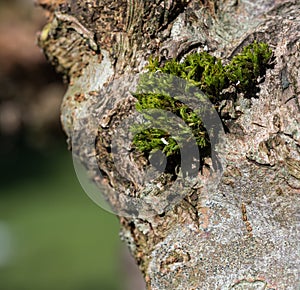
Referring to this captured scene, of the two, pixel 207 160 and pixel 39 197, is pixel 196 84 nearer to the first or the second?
pixel 207 160

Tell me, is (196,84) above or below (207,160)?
above

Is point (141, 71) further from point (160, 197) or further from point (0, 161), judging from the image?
point (0, 161)

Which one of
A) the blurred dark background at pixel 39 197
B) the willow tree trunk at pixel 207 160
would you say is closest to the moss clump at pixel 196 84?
the willow tree trunk at pixel 207 160

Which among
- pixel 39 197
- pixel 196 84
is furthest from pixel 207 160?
pixel 39 197

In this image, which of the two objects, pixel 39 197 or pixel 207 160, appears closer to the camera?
pixel 207 160

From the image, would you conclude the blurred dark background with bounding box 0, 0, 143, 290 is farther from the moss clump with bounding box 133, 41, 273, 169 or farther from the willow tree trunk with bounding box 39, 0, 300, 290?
the moss clump with bounding box 133, 41, 273, 169

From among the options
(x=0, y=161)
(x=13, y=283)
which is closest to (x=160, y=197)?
(x=13, y=283)

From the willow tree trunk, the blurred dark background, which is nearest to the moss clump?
the willow tree trunk

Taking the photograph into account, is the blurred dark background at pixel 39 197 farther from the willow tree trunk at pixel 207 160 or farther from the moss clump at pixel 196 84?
the moss clump at pixel 196 84
